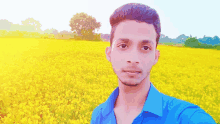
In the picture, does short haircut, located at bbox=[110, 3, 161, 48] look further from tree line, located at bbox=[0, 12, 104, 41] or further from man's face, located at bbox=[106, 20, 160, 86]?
tree line, located at bbox=[0, 12, 104, 41]

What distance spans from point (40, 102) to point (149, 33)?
4.88 m

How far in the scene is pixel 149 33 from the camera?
1608mm

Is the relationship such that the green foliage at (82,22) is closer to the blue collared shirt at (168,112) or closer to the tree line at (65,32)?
the tree line at (65,32)

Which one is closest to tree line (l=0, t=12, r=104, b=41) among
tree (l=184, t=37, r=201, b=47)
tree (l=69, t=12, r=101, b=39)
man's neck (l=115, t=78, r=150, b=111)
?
tree (l=69, t=12, r=101, b=39)

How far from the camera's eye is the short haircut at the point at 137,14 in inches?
64.2

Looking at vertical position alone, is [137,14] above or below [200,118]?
above

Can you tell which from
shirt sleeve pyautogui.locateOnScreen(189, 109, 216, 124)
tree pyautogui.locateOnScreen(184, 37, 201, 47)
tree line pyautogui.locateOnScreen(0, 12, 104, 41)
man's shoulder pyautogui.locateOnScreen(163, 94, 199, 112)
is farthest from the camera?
tree pyautogui.locateOnScreen(184, 37, 201, 47)

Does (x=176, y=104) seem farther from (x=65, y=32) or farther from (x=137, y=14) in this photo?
(x=65, y=32)

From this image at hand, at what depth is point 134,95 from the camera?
179cm

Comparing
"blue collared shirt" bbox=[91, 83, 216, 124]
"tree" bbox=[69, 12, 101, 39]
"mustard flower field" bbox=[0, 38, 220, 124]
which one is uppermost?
"tree" bbox=[69, 12, 101, 39]

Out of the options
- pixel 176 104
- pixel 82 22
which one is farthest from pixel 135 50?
pixel 82 22

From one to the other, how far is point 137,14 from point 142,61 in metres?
0.41

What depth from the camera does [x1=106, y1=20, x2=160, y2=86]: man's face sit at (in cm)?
159

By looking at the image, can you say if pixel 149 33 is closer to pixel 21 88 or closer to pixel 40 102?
pixel 40 102
